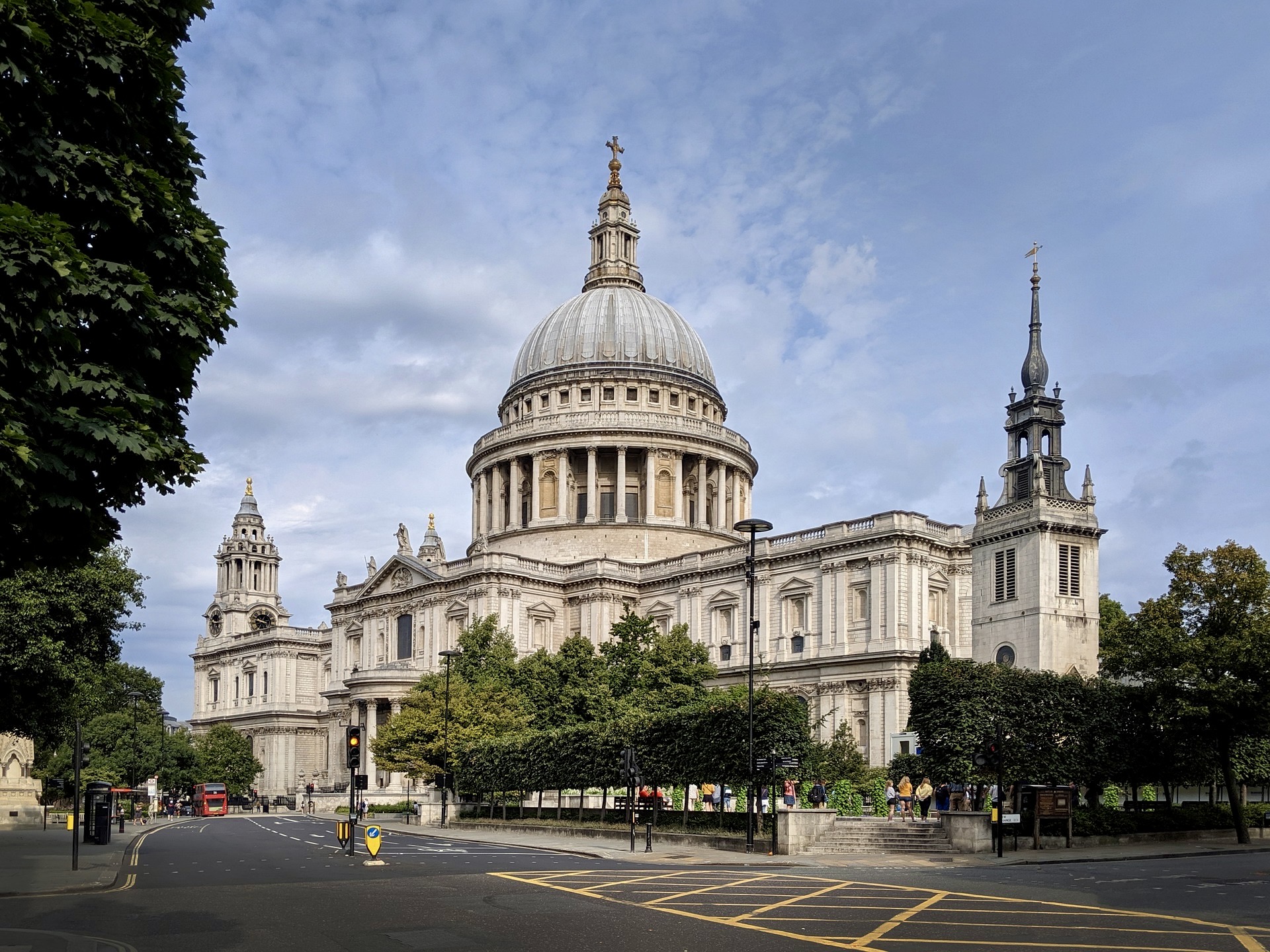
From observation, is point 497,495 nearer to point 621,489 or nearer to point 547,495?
point 547,495

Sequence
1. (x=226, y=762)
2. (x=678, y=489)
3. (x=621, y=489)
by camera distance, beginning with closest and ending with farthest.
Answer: (x=621, y=489) → (x=678, y=489) → (x=226, y=762)

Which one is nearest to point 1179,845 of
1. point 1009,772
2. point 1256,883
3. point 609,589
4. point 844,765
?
point 1009,772

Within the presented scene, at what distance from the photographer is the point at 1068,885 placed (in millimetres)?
27266

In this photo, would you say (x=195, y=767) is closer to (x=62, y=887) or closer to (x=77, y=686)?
(x=77, y=686)

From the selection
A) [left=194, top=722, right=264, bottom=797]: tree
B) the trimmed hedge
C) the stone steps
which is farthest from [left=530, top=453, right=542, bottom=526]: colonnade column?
the stone steps

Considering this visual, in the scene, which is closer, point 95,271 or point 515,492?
point 95,271

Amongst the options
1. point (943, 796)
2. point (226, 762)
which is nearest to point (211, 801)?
point (226, 762)

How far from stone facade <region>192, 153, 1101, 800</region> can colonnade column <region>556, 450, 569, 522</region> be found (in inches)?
6.7

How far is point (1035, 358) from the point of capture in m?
70.6

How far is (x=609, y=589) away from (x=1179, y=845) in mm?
53106

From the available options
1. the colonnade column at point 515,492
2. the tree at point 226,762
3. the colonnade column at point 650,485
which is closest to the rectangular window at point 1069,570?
the colonnade column at point 650,485

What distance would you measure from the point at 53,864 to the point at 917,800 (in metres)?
27.4

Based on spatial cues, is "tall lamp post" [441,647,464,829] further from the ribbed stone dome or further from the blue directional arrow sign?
the ribbed stone dome

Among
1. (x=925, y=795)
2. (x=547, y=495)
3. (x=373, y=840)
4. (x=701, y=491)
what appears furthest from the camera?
(x=701, y=491)
